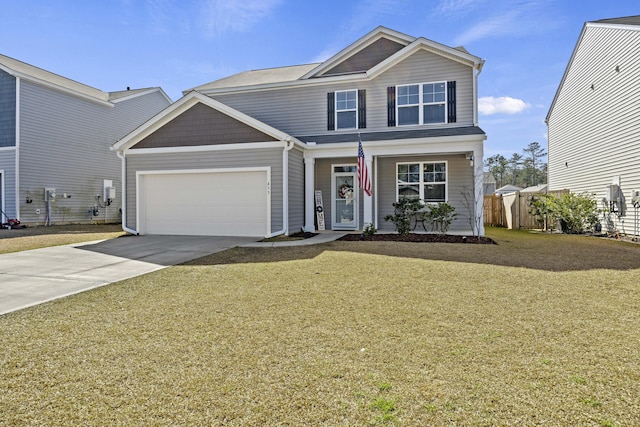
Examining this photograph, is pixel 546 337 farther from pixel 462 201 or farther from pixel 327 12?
pixel 327 12

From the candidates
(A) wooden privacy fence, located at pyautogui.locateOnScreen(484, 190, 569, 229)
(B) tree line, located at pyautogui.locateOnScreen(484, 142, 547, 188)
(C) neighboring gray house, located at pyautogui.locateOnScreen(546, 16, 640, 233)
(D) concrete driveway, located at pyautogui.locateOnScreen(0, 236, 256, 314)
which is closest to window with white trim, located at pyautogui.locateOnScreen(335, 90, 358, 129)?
(D) concrete driveway, located at pyautogui.locateOnScreen(0, 236, 256, 314)

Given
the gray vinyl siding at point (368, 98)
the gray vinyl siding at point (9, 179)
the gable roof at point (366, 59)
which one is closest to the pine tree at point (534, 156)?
the gray vinyl siding at point (368, 98)

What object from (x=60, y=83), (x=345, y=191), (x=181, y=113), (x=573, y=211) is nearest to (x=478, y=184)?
(x=345, y=191)

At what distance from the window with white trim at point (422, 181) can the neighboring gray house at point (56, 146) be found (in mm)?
15463

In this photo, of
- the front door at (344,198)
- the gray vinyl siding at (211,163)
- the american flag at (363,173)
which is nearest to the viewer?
the american flag at (363,173)

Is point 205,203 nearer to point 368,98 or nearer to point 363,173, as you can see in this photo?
point 363,173

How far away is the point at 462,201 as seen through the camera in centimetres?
1287

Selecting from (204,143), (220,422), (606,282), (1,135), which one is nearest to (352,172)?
(204,143)

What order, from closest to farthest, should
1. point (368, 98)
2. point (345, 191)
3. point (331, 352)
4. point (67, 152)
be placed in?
point (331, 352) < point (368, 98) < point (345, 191) < point (67, 152)

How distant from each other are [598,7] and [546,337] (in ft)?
57.8

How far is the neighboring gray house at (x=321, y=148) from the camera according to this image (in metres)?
11.5

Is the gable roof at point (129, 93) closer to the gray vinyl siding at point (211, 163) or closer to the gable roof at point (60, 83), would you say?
the gable roof at point (60, 83)

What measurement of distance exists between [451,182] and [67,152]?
684 inches

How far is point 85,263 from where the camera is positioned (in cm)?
725
